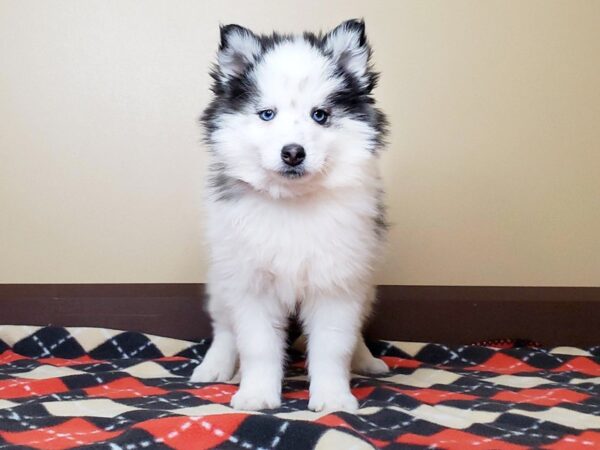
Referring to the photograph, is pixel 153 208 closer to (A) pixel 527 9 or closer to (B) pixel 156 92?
(B) pixel 156 92

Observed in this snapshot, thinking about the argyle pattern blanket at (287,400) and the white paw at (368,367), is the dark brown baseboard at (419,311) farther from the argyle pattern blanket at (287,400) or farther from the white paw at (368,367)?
the white paw at (368,367)

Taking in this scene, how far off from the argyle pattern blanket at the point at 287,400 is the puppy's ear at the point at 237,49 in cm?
92

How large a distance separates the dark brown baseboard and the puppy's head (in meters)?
0.86

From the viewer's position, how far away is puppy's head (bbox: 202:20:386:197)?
5.77 ft

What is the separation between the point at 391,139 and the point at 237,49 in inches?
36.1

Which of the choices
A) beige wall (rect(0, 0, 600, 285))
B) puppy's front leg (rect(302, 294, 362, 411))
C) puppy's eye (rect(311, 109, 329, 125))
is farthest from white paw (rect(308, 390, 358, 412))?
beige wall (rect(0, 0, 600, 285))

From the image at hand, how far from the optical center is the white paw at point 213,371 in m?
2.16

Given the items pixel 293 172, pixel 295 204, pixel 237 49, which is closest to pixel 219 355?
pixel 295 204

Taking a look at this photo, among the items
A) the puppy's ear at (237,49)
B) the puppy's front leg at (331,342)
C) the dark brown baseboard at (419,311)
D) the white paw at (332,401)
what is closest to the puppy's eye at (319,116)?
the puppy's ear at (237,49)

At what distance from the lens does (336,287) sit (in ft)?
6.18

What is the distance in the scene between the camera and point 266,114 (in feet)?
5.96

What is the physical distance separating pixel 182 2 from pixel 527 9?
1306mm

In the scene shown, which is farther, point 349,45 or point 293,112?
point 349,45

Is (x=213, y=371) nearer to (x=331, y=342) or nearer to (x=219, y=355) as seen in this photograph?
(x=219, y=355)
